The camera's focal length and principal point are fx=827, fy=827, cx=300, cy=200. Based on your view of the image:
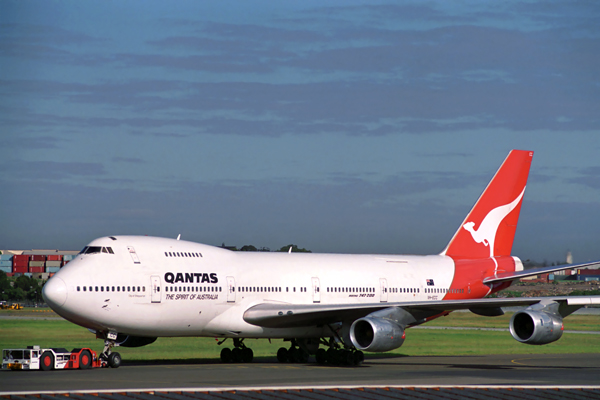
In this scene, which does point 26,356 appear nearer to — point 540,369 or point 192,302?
point 192,302

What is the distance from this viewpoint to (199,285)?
30.9 meters

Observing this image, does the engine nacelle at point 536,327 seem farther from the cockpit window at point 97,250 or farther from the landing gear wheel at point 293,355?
the cockpit window at point 97,250

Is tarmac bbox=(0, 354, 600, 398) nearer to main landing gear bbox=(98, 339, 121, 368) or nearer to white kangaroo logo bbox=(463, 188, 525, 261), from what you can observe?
main landing gear bbox=(98, 339, 121, 368)

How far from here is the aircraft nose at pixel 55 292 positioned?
1089 inches

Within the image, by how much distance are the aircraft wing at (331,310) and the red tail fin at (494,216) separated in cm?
852

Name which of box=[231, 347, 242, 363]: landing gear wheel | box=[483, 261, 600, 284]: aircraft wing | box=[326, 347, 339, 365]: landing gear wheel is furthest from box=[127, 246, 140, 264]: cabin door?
box=[483, 261, 600, 284]: aircraft wing

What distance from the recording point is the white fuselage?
2853 cm

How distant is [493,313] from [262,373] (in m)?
13.3

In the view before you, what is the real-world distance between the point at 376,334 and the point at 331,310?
219cm

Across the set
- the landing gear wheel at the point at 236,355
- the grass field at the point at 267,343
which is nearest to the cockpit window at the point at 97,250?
the landing gear wheel at the point at 236,355

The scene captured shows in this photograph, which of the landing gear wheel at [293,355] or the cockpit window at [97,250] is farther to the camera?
the landing gear wheel at [293,355]

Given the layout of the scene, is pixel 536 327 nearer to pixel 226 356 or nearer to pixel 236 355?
pixel 236 355

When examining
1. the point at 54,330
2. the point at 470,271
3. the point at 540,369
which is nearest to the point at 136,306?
the point at 540,369

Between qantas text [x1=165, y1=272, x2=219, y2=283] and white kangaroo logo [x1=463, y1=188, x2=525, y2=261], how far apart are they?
1505 cm
